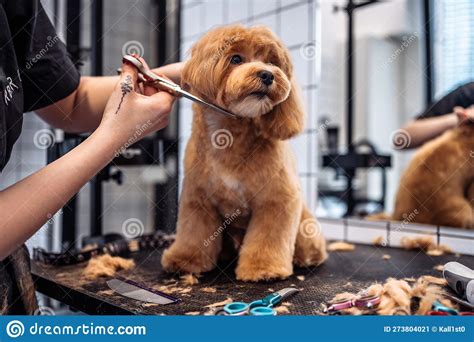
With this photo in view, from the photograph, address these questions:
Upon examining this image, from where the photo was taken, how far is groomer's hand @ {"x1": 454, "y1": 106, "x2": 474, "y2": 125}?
3.93 feet

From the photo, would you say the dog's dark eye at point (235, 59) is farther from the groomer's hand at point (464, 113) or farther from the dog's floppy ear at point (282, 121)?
the groomer's hand at point (464, 113)

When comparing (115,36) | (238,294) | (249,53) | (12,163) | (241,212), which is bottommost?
(238,294)

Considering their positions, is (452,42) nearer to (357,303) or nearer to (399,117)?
(399,117)

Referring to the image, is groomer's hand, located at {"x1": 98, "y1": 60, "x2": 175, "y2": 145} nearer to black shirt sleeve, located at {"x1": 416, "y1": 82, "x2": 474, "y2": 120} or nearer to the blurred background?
the blurred background

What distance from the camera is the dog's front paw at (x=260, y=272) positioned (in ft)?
A: 3.05

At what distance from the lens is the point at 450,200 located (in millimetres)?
1247

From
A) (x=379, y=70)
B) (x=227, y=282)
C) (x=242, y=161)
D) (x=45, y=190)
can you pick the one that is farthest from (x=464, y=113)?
(x=45, y=190)

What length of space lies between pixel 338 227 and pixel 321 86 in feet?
1.69

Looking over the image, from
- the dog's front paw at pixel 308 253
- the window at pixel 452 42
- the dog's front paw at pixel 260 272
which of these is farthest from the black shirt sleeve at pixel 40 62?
the window at pixel 452 42

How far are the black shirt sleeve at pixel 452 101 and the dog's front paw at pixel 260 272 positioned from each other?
28.3 inches

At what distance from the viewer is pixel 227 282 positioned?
941 mm

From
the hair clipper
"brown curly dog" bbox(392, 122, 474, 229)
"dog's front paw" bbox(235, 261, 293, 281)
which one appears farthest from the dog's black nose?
"brown curly dog" bbox(392, 122, 474, 229)

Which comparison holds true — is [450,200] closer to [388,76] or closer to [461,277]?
[388,76]

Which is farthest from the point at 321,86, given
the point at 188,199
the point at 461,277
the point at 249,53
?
the point at 461,277
